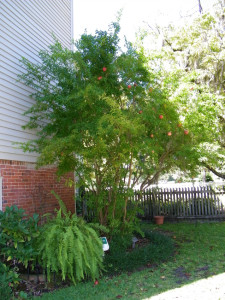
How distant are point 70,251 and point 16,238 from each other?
2.82ft

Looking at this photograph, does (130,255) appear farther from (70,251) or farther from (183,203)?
(183,203)

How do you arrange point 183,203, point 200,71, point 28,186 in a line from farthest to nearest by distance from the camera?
point 183,203 → point 200,71 → point 28,186

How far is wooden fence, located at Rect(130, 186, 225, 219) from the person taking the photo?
36.7ft

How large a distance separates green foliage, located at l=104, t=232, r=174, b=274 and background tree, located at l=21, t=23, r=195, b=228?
0.49 meters

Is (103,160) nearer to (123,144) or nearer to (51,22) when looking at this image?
(123,144)

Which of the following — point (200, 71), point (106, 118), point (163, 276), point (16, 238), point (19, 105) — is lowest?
point (163, 276)

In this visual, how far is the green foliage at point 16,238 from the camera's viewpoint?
14.3ft

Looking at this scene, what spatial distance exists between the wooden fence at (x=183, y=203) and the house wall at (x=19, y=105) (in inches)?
198

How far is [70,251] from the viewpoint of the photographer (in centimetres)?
439

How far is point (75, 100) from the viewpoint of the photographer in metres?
5.75

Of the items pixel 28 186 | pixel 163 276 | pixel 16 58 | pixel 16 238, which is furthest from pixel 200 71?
pixel 16 238

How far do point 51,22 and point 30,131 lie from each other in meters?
3.65

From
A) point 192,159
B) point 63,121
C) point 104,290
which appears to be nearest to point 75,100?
point 63,121

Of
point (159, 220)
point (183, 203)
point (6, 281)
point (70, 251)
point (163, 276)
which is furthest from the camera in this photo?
point (183, 203)
